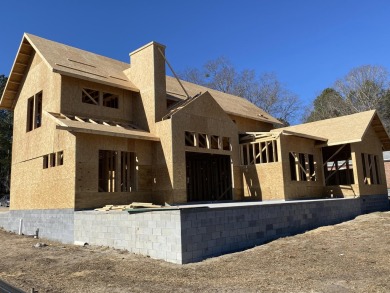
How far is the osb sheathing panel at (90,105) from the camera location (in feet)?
48.6

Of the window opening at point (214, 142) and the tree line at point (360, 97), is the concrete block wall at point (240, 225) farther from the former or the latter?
the tree line at point (360, 97)

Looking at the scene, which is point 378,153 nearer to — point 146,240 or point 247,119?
point 247,119

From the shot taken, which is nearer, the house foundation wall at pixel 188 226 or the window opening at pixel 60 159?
the house foundation wall at pixel 188 226

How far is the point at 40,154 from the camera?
15414 mm

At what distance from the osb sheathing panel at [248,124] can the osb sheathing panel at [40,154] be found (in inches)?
418

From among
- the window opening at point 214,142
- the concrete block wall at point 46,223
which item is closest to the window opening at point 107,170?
the concrete block wall at point 46,223

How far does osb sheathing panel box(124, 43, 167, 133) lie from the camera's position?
1638cm

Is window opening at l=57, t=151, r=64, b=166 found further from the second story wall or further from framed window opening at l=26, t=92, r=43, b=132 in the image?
framed window opening at l=26, t=92, r=43, b=132

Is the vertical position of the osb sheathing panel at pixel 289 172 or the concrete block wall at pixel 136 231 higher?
the osb sheathing panel at pixel 289 172

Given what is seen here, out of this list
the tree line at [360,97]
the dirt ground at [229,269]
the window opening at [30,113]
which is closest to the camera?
the dirt ground at [229,269]

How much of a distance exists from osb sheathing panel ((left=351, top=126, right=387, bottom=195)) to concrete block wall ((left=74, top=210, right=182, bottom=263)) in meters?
13.3

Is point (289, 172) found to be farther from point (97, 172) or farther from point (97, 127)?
point (97, 127)

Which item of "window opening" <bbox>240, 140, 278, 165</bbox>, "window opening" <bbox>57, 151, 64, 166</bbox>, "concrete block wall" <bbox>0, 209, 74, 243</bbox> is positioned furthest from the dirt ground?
"window opening" <bbox>240, 140, 278, 165</bbox>

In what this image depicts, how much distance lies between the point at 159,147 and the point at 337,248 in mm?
8477
